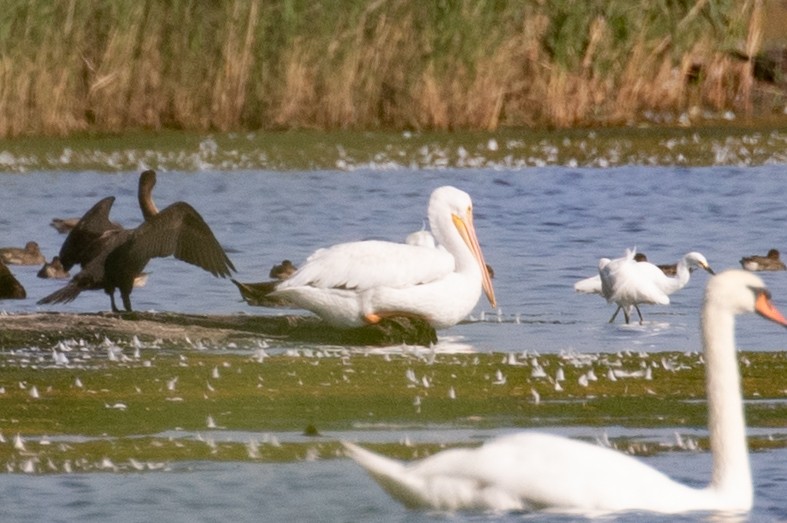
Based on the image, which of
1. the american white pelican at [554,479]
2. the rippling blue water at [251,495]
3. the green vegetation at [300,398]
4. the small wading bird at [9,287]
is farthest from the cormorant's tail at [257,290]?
the american white pelican at [554,479]

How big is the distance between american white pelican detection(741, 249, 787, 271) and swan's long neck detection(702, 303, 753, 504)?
7.61 meters

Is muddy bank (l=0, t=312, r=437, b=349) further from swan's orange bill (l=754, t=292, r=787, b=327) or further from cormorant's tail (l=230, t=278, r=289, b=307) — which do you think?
swan's orange bill (l=754, t=292, r=787, b=327)

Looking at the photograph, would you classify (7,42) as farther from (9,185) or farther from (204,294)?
(204,294)

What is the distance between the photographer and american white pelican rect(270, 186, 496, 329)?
1073cm

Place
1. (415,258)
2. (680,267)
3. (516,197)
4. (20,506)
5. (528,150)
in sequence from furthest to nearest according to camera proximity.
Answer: (528,150), (516,197), (680,267), (415,258), (20,506)

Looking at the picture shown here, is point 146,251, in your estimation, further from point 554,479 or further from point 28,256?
point 554,479

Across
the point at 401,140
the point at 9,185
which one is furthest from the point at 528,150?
the point at 9,185

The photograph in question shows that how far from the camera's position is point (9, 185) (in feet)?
65.6

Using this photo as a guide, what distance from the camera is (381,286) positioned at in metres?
10.7

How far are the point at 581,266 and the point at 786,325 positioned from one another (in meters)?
8.26

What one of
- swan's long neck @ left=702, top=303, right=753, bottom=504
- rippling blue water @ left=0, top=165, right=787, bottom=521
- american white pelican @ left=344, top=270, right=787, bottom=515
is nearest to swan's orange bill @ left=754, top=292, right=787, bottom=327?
swan's long neck @ left=702, top=303, right=753, bottom=504

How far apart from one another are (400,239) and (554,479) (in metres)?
10.6

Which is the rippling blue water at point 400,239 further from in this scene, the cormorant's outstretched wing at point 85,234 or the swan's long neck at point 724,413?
the cormorant's outstretched wing at point 85,234

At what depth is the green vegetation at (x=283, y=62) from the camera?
21.5m
